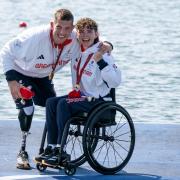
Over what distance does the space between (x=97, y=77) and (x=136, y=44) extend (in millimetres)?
9328

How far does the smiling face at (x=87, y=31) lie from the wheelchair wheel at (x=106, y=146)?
1.88 ft

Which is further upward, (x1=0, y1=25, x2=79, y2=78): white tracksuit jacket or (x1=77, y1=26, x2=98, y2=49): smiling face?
(x1=77, y1=26, x2=98, y2=49): smiling face

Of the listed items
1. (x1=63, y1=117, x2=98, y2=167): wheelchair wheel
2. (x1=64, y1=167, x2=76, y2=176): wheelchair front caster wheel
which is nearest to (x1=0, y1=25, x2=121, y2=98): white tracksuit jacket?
(x1=63, y1=117, x2=98, y2=167): wheelchair wheel

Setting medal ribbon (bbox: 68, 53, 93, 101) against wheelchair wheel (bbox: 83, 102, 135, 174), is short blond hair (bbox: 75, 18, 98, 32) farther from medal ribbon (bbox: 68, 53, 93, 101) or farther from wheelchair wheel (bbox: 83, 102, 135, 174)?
wheelchair wheel (bbox: 83, 102, 135, 174)

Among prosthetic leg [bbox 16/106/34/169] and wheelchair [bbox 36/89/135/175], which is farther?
prosthetic leg [bbox 16/106/34/169]

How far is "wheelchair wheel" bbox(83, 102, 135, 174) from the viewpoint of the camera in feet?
29.5

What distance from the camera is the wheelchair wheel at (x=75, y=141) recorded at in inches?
356

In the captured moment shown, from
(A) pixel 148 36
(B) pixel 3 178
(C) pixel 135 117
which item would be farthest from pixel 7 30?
(B) pixel 3 178

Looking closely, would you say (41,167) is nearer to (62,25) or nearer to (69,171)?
(69,171)

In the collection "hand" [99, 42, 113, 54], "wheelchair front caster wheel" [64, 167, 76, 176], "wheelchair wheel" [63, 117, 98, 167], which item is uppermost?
"hand" [99, 42, 113, 54]

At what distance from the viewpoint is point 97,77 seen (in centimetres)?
916

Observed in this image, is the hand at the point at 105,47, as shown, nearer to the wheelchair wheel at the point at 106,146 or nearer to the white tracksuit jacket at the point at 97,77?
the white tracksuit jacket at the point at 97,77

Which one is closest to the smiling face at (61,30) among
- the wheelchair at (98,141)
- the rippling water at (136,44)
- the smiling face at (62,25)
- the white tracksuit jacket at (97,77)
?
the smiling face at (62,25)

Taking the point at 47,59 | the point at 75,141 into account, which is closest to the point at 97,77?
the point at 47,59
